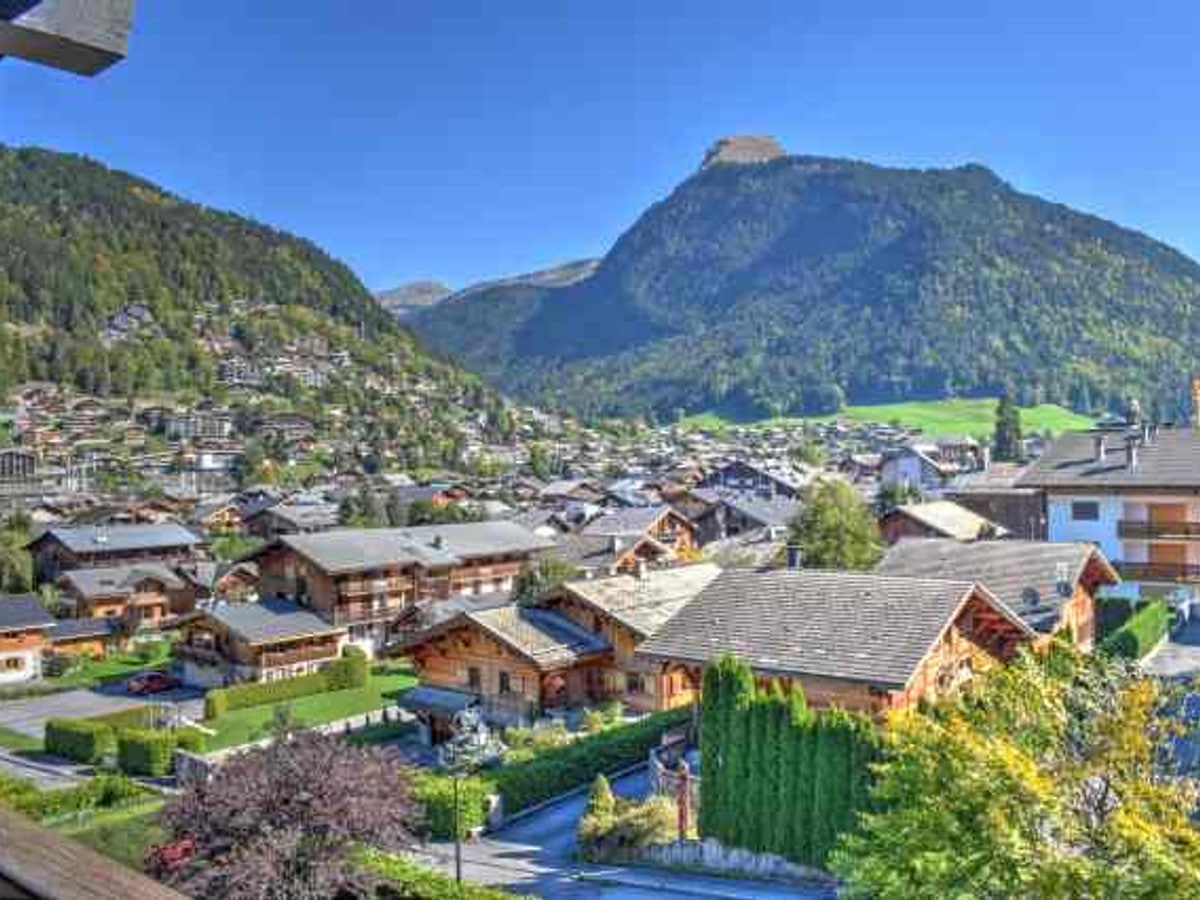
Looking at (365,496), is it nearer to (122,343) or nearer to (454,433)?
(454,433)

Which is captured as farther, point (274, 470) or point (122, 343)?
point (122, 343)

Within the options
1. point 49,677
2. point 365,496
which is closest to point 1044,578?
point 49,677

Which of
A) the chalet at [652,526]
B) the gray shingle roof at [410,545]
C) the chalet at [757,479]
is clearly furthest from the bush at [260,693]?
the chalet at [757,479]

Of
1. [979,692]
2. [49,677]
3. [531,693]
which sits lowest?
[49,677]

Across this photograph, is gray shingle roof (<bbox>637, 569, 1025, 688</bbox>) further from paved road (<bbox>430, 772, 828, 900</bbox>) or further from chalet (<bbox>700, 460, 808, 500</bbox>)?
chalet (<bbox>700, 460, 808, 500</bbox>)

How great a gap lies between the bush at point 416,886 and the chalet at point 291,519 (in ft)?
244

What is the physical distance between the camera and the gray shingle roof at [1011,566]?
110ft

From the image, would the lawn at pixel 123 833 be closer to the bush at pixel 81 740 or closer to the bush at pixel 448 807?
the bush at pixel 448 807

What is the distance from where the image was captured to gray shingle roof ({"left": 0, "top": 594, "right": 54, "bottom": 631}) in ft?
190

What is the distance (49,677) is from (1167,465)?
5873 centimetres

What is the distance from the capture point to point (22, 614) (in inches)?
2320

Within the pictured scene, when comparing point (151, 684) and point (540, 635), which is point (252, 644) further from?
point (540, 635)

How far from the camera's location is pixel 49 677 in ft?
194

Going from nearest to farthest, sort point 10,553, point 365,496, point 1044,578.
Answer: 1. point 1044,578
2. point 10,553
3. point 365,496
